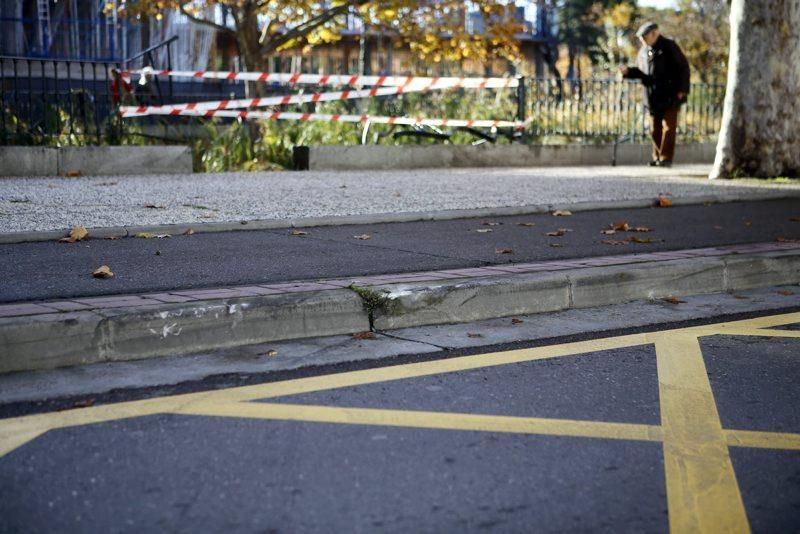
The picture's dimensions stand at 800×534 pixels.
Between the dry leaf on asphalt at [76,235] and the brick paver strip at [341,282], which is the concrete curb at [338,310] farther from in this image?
the dry leaf on asphalt at [76,235]

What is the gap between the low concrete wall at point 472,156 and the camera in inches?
627

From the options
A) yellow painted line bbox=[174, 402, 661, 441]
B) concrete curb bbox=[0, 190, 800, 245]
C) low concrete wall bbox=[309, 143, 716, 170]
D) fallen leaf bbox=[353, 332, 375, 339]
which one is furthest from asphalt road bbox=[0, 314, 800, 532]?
low concrete wall bbox=[309, 143, 716, 170]

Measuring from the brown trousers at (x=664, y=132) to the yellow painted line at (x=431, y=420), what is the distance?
13.6 m

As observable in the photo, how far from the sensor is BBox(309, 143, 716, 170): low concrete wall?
52.3ft

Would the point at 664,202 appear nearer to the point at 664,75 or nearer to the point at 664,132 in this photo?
the point at 664,75

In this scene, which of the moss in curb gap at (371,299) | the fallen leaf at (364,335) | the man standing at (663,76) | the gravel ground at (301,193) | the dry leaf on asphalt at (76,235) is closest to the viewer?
the fallen leaf at (364,335)

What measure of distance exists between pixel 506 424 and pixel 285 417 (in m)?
0.80

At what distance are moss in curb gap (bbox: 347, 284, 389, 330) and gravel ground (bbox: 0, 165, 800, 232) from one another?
342cm

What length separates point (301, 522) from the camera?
9.90 feet

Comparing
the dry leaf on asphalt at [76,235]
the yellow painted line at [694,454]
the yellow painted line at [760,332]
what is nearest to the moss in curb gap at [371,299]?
the yellow painted line at [694,454]

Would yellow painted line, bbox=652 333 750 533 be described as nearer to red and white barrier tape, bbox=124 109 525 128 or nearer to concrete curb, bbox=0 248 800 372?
concrete curb, bbox=0 248 800 372

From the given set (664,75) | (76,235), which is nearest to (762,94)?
(664,75)

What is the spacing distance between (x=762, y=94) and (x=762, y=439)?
11.7 meters

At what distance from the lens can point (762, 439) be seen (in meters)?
3.87
